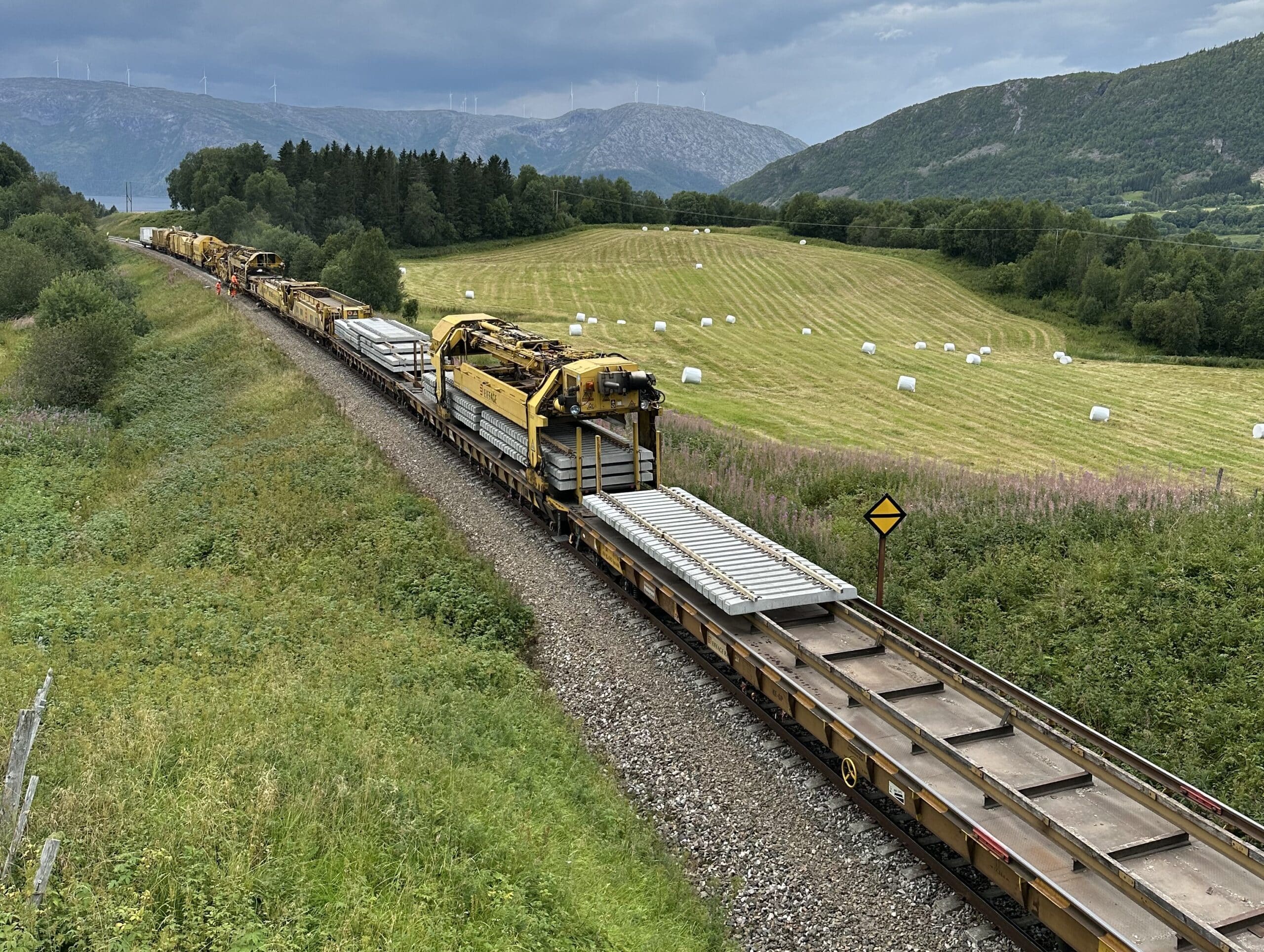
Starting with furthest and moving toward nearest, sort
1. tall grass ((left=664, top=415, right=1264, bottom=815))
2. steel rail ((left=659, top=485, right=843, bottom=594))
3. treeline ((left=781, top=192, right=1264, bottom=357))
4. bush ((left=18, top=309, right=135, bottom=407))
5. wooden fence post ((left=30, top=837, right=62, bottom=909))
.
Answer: treeline ((left=781, top=192, right=1264, bottom=357)) → bush ((left=18, top=309, right=135, bottom=407)) → steel rail ((left=659, top=485, right=843, bottom=594)) → tall grass ((left=664, top=415, right=1264, bottom=815)) → wooden fence post ((left=30, top=837, right=62, bottom=909))

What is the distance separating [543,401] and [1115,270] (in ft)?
229

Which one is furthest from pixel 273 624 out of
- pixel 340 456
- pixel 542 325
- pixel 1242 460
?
pixel 542 325

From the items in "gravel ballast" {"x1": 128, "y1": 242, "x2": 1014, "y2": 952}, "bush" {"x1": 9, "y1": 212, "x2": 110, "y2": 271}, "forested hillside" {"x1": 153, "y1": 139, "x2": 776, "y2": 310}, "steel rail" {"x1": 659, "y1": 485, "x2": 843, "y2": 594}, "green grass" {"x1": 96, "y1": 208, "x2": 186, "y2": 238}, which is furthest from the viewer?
"green grass" {"x1": 96, "y1": 208, "x2": 186, "y2": 238}

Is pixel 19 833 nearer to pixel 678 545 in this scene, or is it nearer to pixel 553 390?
pixel 678 545

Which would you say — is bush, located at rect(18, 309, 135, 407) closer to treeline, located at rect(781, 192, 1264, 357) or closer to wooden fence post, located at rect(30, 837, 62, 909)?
wooden fence post, located at rect(30, 837, 62, 909)

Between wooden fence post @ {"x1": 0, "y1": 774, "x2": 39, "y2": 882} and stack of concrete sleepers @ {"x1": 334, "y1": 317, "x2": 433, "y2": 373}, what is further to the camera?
stack of concrete sleepers @ {"x1": 334, "y1": 317, "x2": 433, "y2": 373}

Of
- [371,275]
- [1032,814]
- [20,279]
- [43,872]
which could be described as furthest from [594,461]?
[20,279]

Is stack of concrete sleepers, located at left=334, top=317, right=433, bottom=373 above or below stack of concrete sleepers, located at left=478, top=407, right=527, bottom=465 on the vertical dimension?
above

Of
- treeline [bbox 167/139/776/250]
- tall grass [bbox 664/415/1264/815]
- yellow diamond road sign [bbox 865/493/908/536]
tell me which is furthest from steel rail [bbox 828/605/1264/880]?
treeline [bbox 167/139/776/250]

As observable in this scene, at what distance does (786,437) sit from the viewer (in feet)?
101

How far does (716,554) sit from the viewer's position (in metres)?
14.1

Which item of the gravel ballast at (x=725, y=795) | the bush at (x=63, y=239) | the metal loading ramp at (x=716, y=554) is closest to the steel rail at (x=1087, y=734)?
the metal loading ramp at (x=716, y=554)

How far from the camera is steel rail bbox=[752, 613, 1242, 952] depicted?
22.1 feet

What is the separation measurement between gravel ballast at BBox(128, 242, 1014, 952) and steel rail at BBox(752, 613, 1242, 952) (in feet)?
3.84
